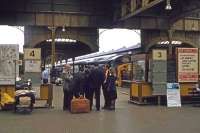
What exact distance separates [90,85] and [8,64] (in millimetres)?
3120

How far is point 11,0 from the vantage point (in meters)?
43.5

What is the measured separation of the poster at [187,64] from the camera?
21094mm

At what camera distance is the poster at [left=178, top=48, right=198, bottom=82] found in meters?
21.1

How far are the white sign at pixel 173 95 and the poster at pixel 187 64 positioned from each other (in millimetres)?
743

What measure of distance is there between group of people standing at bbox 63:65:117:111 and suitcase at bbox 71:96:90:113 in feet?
2.60

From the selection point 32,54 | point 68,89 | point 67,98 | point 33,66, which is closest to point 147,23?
point 32,54

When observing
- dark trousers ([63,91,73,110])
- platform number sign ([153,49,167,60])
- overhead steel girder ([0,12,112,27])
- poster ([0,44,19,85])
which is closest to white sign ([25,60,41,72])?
poster ([0,44,19,85])

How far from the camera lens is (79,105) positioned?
57.6 feet

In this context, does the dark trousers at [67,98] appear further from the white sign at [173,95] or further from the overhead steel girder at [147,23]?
the overhead steel girder at [147,23]

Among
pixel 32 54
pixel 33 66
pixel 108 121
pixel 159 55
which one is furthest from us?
pixel 159 55

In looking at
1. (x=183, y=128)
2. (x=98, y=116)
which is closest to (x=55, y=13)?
(x=98, y=116)

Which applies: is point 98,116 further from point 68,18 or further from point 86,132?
point 68,18

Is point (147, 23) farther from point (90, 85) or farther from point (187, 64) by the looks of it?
point (90, 85)

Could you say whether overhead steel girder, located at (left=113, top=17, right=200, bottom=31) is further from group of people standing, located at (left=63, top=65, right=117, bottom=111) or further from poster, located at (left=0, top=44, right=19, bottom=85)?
poster, located at (left=0, top=44, right=19, bottom=85)
